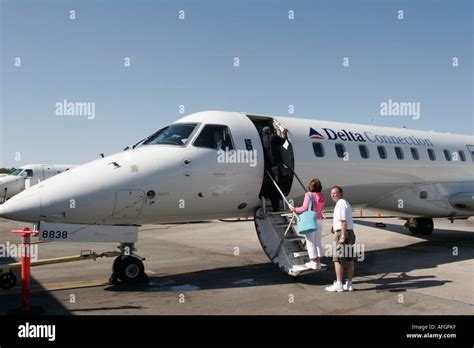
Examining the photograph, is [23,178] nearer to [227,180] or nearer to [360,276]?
[227,180]

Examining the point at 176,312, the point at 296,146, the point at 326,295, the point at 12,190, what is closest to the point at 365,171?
the point at 296,146

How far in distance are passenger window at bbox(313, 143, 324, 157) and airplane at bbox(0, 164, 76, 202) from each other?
2444 centimetres

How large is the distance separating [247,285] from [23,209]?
426 cm

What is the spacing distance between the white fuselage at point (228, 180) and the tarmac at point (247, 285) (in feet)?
4.36

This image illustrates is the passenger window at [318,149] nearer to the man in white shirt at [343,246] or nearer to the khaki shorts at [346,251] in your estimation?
the man in white shirt at [343,246]

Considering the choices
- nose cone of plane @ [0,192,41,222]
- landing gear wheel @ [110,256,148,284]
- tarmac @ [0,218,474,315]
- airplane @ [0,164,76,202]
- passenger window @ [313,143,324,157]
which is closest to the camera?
tarmac @ [0,218,474,315]

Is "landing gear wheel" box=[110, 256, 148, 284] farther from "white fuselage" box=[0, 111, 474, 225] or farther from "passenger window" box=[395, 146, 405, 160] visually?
"passenger window" box=[395, 146, 405, 160]

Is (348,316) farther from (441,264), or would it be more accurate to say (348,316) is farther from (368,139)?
(368,139)

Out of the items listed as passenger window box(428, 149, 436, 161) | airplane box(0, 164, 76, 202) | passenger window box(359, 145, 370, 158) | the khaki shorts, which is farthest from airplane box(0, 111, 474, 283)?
airplane box(0, 164, 76, 202)

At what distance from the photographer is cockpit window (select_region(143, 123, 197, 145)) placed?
29.4ft

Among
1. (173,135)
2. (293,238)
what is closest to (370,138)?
(293,238)

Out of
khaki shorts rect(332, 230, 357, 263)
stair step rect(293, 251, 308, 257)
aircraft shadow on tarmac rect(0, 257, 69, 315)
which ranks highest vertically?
khaki shorts rect(332, 230, 357, 263)

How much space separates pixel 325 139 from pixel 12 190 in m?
26.9

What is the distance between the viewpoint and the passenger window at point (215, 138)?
29.9ft
